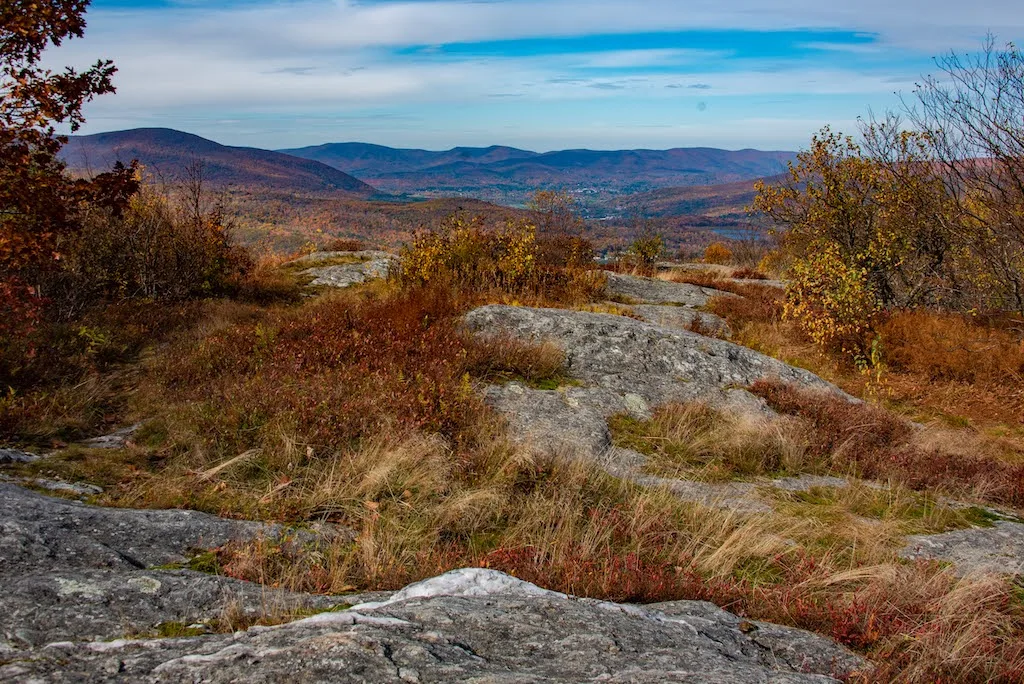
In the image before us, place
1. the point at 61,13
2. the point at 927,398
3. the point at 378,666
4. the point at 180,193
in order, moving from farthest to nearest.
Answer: the point at 180,193 < the point at 927,398 < the point at 61,13 < the point at 378,666

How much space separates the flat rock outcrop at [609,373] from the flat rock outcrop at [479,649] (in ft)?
12.4

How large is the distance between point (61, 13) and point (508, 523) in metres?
7.02

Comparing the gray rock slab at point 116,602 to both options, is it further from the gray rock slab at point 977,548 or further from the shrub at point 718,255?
the shrub at point 718,255

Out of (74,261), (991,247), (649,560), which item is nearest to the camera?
(649,560)

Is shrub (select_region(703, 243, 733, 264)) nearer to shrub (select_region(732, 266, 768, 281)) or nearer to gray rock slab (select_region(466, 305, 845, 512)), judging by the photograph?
shrub (select_region(732, 266, 768, 281))

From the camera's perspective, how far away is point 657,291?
17.1 metres

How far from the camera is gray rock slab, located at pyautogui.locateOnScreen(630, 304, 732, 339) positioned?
13.6 metres

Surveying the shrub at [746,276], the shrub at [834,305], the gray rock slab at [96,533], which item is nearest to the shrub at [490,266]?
the shrub at [834,305]

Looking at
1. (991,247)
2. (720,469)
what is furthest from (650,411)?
(991,247)

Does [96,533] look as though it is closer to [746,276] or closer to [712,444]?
[712,444]

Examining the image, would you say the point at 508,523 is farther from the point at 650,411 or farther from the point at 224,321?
the point at 224,321

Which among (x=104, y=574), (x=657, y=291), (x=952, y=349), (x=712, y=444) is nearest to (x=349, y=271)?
(x=657, y=291)

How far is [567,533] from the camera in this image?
4.64 meters

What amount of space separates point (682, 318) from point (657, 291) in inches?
115
